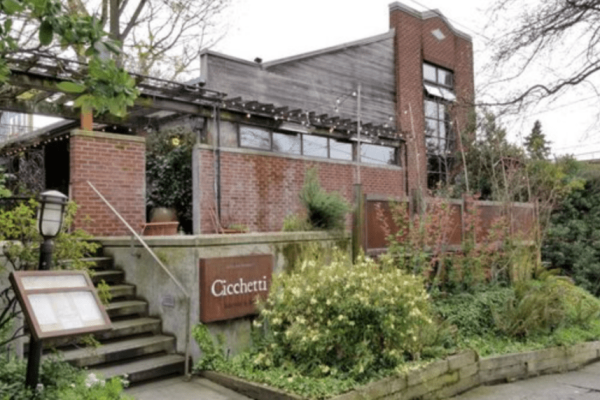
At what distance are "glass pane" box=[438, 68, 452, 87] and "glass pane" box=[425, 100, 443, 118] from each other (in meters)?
1.08

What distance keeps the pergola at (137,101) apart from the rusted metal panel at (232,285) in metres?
3.84

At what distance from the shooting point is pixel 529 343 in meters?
7.61

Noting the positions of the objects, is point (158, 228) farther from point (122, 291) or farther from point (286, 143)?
point (286, 143)

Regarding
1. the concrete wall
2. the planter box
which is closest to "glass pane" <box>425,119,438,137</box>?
the planter box

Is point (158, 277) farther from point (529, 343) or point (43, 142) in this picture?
point (43, 142)

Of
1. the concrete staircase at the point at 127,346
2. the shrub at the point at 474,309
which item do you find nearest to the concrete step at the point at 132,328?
the concrete staircase at the point at 127,346

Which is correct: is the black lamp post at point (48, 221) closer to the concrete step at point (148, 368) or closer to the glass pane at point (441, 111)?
the concrete step at point (148, 368)

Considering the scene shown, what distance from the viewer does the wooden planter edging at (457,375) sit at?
205 inches

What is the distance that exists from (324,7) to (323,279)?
10.6 meters

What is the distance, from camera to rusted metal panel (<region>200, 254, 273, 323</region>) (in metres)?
6.09

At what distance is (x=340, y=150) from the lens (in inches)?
540

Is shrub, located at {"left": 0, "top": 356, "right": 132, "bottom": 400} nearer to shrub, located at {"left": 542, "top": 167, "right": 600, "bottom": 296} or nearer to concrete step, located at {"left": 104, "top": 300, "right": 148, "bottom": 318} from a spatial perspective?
concrete step, located at {"left": 104, "top": 300, "right": 148, "bottom": 318}

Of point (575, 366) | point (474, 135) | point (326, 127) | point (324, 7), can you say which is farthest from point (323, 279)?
point (474, 135)

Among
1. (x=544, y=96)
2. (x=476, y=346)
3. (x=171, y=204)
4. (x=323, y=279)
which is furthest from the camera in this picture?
(x=171, y=204)
